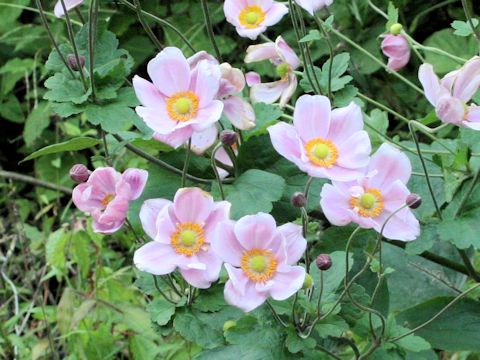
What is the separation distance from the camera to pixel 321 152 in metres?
1.00

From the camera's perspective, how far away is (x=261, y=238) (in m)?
0.97

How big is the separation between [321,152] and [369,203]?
0.28ft

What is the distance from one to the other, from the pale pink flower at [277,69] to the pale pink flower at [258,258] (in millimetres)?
312

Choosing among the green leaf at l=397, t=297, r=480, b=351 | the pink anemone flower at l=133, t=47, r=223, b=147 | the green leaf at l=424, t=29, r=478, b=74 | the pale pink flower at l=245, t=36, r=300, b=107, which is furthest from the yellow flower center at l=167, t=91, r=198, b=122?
the green leaf at l=424, t=29, r=478, b=74

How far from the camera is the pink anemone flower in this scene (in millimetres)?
983

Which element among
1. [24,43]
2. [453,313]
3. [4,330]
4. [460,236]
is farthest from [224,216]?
[24,43]

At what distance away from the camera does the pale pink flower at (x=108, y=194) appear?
1.01 metres

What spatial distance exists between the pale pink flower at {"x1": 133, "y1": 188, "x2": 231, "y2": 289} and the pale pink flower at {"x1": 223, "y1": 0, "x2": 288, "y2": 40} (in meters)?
0.31

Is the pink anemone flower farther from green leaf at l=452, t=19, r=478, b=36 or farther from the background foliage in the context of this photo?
green leaf at l=452, t=19, r=478, b=36

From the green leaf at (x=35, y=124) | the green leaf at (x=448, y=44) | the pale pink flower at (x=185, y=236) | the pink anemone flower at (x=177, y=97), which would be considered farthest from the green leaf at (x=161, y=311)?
the green leaf at (x=35, y=124)

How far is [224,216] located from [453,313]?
51 cm

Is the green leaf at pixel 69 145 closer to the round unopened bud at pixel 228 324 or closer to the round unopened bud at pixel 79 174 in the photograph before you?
the round unopened bud at pixel 79 174

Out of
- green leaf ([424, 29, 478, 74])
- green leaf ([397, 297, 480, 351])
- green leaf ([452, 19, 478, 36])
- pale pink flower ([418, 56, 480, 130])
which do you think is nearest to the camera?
pale pink flower ([418, 56, 480, 130])

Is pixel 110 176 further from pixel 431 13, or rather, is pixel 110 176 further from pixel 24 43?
pixel 431 13
